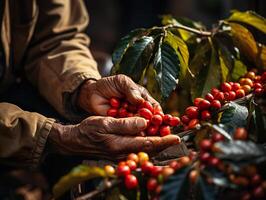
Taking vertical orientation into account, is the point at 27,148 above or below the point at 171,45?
below

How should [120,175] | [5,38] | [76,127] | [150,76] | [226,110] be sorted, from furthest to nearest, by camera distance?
[5,38] < [150,76] < [76,127] < [226,110] < [120,175]

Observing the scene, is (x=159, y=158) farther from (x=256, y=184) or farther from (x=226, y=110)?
(x=256, y=184)

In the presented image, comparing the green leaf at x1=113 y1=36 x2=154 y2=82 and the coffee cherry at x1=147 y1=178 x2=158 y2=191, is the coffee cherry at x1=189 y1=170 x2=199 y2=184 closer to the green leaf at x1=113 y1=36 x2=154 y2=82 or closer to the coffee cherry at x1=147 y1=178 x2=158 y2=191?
the coffee cherry at x1=147 y1=178 x2=158 y2=191

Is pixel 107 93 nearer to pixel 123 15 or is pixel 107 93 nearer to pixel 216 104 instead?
pixel 216 104

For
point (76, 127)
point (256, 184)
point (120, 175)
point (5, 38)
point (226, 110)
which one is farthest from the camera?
point (5, 38)

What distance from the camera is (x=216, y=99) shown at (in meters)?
1.59

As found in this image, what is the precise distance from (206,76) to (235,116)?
431mm

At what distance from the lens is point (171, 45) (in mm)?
1710

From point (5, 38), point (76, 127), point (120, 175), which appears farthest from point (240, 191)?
point (5, 38)

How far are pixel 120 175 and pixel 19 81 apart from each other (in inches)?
50.3

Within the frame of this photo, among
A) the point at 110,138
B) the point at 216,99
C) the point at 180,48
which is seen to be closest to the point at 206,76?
the point at 180,48

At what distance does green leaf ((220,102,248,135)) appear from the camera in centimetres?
147

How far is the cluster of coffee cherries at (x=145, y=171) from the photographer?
1.22m

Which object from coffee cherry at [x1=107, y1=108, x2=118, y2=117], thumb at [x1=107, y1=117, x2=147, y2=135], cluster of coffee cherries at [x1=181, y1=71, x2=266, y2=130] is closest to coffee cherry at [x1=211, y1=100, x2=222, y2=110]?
cluster of coffee cherries at [x1=181, y1=71, x2=266, y2=130]
